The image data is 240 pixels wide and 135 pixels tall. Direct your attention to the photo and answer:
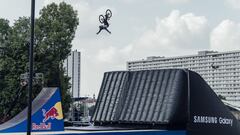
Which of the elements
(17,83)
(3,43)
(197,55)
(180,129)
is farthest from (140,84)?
(197,55)

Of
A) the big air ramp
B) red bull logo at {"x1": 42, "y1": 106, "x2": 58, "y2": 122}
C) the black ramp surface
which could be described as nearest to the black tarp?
the black ramp surface

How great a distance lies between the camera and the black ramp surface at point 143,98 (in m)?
12.9

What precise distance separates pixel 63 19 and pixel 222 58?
7256 cm

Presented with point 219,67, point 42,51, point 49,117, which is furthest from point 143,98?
point 219,67

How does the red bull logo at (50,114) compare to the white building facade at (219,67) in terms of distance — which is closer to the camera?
the red bull logo at (50,114)

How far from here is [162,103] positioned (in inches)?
520

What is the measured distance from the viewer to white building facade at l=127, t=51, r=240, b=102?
4345 inches

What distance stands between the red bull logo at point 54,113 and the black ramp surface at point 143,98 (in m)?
5.77

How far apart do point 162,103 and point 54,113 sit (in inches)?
334

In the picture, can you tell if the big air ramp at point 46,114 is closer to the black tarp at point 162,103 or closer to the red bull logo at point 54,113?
the red bull logo at point 54,113

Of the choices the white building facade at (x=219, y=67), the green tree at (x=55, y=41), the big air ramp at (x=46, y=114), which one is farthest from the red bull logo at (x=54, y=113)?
the white building facade at (x=219, y=67)

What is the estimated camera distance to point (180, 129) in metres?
12.8

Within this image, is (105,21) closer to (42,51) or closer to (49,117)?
(49,117)

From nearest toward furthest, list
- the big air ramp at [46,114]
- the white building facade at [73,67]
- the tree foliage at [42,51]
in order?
the big air ramp at [46,114] < the tree foliage at [42,51] < the white building facade at [73,67]
